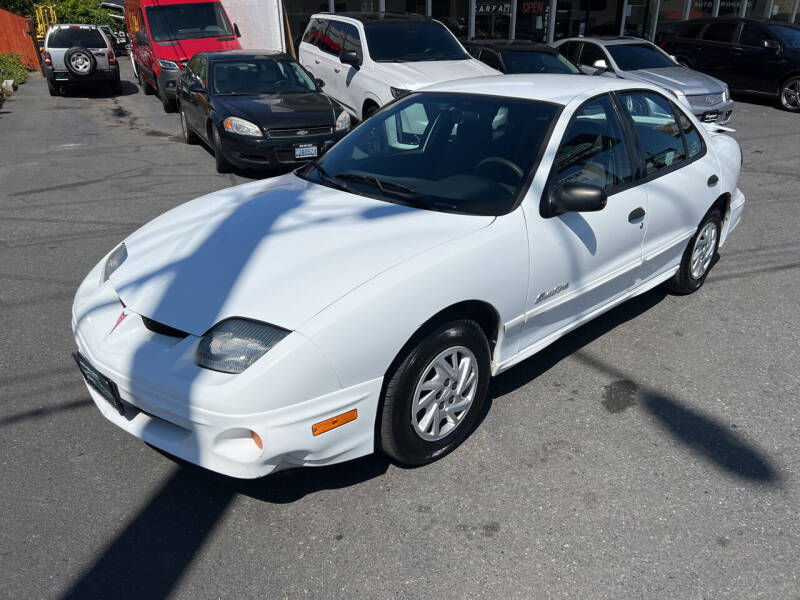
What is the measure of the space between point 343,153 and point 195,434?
211 cm

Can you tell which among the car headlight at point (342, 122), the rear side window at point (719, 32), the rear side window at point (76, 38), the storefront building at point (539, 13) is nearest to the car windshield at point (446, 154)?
the car headlight at point (342, 122)

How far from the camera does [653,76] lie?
11.4 metres

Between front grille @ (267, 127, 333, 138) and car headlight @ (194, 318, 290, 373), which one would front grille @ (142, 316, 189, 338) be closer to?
car headlight @ (194, 318, 290, 373)

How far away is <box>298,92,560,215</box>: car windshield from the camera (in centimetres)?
328

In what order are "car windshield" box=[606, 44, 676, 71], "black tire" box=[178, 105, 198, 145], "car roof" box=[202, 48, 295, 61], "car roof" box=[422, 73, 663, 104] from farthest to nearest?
"car windshield" box=[606, 44, 676, 71]
"black tire" box=[178, 105, 198, 145]
"car roof" box=[202, 48, 295, 61]
"car roof" box=[422, 73, 663, 104]

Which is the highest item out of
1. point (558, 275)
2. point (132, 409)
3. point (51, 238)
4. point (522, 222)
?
point (522, 222)

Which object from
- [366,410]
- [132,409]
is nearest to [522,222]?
[366,410]

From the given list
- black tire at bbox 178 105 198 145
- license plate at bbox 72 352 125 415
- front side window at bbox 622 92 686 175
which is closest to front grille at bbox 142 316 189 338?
license plate at bbox 72 352 125 415

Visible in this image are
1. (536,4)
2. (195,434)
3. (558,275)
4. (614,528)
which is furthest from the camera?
(536,4)

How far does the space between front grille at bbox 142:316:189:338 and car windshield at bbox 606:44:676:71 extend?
11343 mm

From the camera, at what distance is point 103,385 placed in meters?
2.79

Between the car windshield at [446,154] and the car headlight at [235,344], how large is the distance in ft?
3.72

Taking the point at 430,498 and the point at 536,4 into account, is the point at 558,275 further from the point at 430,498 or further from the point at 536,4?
the point at 536,4

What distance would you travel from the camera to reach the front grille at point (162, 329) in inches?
106
